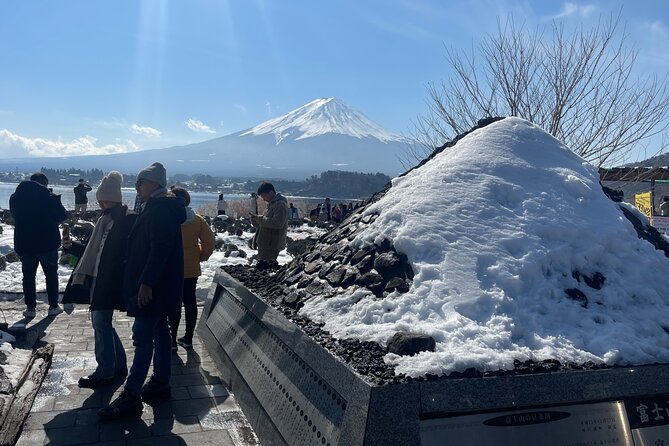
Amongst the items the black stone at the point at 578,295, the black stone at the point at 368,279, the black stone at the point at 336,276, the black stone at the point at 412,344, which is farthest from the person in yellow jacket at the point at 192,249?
the black stone at the point at 578,295

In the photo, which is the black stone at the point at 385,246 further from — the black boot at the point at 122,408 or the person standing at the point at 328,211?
the person standing at the point at 328,211

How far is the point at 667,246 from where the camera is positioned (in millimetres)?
4445

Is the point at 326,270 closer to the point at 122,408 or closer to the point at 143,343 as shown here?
the point at 143,343

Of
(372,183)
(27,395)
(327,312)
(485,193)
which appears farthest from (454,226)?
(372,183)

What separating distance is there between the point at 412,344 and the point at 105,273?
2.33 m

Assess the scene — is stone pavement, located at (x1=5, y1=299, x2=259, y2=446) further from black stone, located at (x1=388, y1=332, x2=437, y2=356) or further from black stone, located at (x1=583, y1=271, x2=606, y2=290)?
black stone, located at (x1=583, y1=271, x2=606, y2=290)

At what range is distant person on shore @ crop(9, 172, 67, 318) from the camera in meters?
6.10

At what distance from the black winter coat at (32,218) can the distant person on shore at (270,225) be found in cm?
236

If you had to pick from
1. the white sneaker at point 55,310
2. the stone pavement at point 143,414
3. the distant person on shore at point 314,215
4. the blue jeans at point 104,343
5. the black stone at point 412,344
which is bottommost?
the distant person on shore at point 314,215

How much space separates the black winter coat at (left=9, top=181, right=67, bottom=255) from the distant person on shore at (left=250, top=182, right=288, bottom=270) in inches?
93.0

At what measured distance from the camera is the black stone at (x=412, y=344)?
2732 millimetres

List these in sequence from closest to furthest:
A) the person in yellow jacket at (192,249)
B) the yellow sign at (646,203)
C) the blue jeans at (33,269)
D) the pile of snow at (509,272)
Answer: the pile of snow at (509,272) < the person in yellow jacket at (192,249) < the blue jeans at (33,269) < the yellow sign at (646,203)

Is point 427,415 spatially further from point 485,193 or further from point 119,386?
point 119,386

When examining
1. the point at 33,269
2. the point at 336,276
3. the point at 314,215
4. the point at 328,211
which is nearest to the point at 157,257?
the point at 336,276
